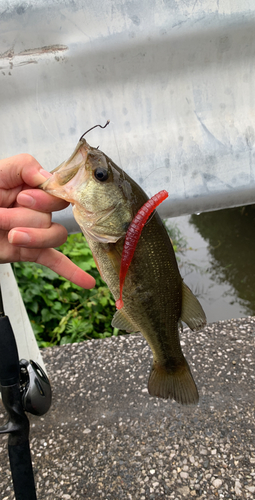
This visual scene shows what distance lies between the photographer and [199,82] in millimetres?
1655

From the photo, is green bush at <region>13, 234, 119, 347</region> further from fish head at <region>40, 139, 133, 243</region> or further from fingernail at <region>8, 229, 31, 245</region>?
fish head at <region>40, 139, 133, 243</region>

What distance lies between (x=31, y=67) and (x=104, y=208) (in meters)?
0.74

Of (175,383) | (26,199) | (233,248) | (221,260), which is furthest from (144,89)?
(233,248)

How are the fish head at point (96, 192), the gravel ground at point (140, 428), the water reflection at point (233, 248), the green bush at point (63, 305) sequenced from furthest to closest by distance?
the water reflection at point (233, 248) < the green bush at point (63, 305) < the gravel ground at point (140, 428) < the fish head at point (96, 192)

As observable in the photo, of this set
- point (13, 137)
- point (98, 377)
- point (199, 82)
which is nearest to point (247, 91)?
point (199, 82)

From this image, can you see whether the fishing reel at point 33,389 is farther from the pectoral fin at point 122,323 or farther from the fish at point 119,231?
the fish at point 119,231

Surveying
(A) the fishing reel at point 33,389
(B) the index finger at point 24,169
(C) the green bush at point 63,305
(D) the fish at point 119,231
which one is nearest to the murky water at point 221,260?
(C) the green bush at point 63,305

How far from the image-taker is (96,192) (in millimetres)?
1275

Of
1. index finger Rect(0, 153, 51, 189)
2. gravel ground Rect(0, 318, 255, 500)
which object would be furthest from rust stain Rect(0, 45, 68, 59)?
gravel ground Rect(0, 318, 255, 500)

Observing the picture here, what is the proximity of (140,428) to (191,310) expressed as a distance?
1.52 meters

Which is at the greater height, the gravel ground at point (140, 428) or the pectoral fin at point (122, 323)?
the pectoral fin at point (122, 323)

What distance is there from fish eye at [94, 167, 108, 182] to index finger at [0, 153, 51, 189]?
0.26 m

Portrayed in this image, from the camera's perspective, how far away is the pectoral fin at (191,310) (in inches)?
54.3

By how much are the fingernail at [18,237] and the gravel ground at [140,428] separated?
1.67 m
